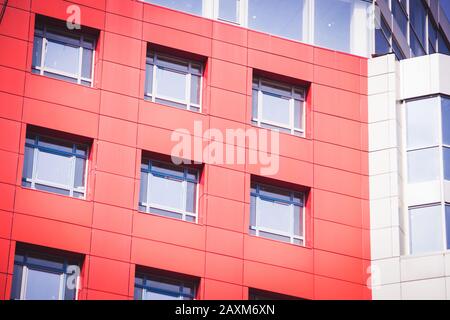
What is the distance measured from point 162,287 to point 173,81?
800cm

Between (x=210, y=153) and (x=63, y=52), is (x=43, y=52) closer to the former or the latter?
A: (x=63, y=52)

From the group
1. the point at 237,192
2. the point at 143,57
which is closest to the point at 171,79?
the point at 143,57

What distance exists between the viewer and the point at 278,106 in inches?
1887

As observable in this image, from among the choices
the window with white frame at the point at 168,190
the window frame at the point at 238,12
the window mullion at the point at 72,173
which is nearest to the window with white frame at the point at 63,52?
the window mullion at the point at 72,173

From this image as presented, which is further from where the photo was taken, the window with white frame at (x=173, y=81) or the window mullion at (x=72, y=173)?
the window with white frame at (x=173, y=81)

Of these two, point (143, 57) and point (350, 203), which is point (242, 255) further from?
point (143, 57)

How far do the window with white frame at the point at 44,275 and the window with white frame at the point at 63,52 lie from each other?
6712 mm

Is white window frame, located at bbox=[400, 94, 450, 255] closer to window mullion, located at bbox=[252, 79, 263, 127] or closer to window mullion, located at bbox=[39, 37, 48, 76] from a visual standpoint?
window mullion, located at bbox=[252, 79, 263, 127]

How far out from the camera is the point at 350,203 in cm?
4669

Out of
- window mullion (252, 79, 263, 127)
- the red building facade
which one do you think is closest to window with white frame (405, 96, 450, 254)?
the red building facade

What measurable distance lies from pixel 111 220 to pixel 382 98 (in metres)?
12.2

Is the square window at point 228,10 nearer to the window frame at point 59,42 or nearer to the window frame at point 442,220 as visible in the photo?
the window frame at point 59,42

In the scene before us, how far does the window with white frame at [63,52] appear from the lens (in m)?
44.8

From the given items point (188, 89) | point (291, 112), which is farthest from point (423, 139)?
point (188, 89)
